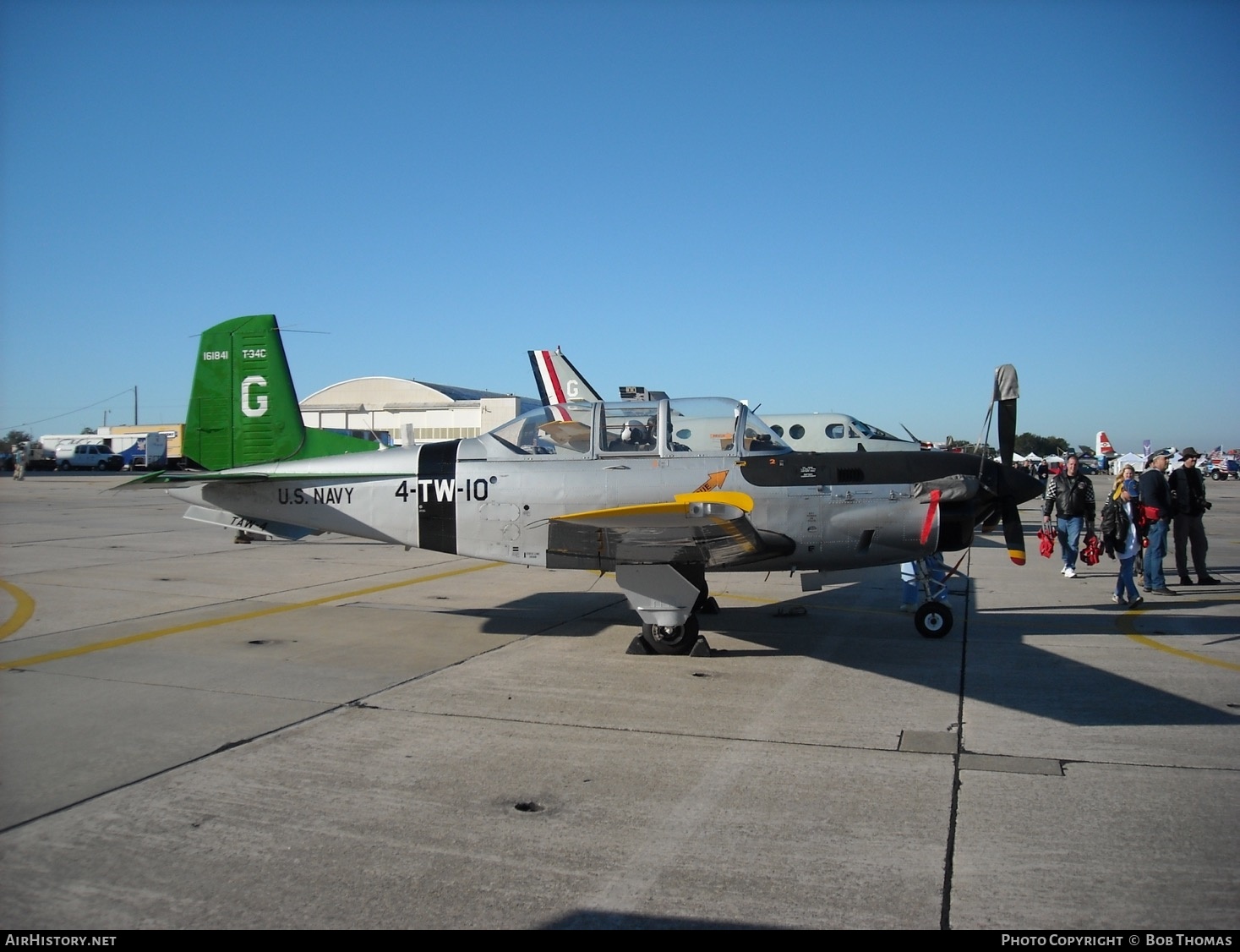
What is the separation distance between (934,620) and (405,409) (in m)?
56.4

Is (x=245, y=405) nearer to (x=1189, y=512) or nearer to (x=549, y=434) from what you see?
(x=549, y=434)

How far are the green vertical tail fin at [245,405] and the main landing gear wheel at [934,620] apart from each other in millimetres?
7230

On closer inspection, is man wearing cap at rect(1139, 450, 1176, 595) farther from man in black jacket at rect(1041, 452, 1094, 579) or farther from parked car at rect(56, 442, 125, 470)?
parked car at rect(56, 442, 125, 470)

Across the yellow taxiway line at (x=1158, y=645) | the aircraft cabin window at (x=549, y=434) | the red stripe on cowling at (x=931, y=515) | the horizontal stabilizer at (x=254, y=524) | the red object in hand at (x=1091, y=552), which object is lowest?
the yellow taxiway line at (x=1158, y=645)

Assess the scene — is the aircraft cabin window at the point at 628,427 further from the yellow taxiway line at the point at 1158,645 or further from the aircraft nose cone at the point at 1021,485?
the yellow taxiway line at the point at 1158,645

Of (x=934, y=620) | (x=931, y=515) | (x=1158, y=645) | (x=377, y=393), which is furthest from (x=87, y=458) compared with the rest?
(x=1158, y=645)

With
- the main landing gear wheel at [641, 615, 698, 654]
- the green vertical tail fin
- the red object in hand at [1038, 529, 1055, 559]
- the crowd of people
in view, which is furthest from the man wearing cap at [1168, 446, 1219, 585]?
the green vertical tail fin

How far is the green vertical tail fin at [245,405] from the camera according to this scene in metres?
10.2

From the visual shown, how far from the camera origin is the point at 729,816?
4441 millimetres

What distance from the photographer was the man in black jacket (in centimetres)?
1249

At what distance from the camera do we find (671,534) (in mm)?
7527

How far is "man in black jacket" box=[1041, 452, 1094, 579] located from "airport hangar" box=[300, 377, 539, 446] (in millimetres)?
31189

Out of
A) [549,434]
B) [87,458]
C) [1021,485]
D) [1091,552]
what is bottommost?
[87,458]

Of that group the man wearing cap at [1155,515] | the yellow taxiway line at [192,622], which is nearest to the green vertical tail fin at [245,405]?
the yellow taxiway line at [192,622]
